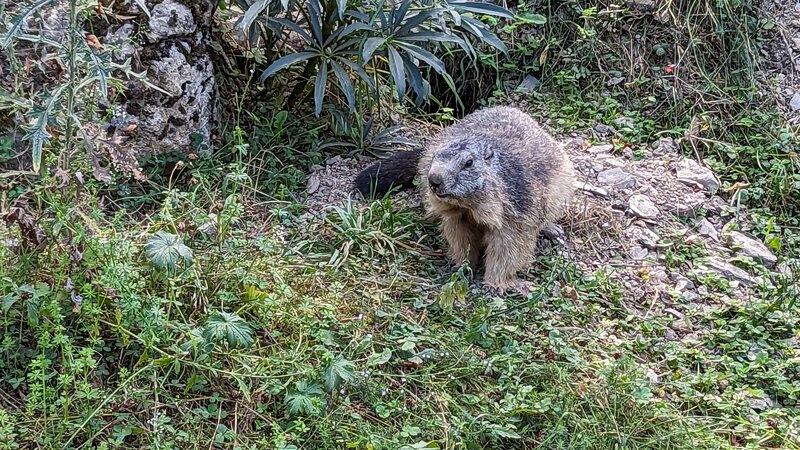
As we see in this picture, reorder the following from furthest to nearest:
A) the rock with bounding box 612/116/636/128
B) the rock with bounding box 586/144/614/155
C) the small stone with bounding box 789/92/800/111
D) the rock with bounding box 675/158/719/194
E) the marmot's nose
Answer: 1. the small stone with bounding box 789/92/800/111
2. the rock with bounding box 612/116/636/128
3. the rock with bounding box 586/144/614/155
4. the rock with bounding box 675/158/719/194
5. the marmot's nose

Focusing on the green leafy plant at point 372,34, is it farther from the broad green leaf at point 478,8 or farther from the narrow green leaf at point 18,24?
the narrow green leaf at point 18,24

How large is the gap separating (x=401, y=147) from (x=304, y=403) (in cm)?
265

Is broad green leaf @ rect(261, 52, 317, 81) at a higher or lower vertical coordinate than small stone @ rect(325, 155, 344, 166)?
higher

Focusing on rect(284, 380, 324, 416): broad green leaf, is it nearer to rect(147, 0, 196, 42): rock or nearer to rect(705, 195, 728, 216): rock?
rect(147, 0, 196, 42): rock

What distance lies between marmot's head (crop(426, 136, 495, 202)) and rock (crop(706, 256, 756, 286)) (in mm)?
1502

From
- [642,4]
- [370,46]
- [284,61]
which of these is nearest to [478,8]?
[370,46]

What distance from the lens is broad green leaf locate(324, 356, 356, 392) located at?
350cm

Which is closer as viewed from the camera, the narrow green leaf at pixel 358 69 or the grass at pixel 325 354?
the grass at pixel 325 354

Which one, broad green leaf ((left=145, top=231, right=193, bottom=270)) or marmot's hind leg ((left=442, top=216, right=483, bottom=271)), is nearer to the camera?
broad green leaf ((left=145, top=231, right=193, bottom=270))

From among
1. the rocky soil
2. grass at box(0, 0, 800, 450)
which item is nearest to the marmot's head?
grass at box(0, 0, 800, 450)

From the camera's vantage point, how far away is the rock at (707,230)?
537 centimetres

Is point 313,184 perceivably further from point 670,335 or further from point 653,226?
point 670,335

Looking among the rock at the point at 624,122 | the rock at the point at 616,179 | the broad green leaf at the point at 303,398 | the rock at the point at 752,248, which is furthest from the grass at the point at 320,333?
the rock at the point at 624,122

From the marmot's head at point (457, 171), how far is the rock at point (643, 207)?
1.26 meters
